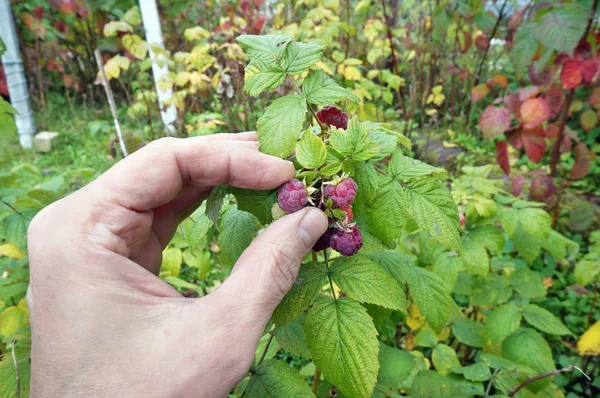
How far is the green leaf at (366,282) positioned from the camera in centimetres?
80

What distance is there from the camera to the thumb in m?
0.76

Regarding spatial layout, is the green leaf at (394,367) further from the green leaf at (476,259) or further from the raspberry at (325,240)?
the raspberry at (325,240)

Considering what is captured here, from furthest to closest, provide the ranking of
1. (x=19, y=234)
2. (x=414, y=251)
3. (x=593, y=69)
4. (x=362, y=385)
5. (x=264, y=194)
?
(x=593, y=69) → (x=414, y=251) → (x=19, y=234) → (x=264, y=194) → (x=362, y=385)

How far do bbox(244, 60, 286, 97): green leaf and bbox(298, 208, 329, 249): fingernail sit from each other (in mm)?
278

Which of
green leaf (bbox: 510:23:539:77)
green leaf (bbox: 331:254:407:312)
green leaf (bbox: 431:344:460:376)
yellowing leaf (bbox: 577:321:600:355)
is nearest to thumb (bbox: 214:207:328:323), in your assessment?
green leaf (bbox: 331:254:407:312)

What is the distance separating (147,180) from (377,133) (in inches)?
19.8

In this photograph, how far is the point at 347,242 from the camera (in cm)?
Result: 76

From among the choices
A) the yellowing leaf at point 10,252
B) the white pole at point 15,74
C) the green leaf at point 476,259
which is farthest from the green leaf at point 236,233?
the white pole at point 15,74

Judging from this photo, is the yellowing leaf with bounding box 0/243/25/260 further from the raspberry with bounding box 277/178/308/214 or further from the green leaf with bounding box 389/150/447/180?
the green leaf with bounding box 389/150/447/180

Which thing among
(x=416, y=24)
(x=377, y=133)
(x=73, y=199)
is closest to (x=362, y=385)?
(x=377, y=133)

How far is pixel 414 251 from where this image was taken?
1.82 m

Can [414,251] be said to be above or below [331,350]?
below

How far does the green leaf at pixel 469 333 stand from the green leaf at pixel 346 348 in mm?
1012

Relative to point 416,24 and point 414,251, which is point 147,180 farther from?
point 416,24
